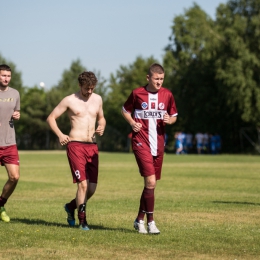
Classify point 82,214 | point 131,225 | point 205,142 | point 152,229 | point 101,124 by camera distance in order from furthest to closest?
point 205,142 < point 131,225 < point 101,124 < point 82,214 < point 152,229

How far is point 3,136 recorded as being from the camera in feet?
39.5

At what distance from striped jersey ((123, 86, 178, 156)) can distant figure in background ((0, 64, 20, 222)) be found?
2.57 metres

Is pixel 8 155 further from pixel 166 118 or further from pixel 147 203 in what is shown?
pixel 166 118

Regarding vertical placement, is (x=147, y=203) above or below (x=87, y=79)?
below

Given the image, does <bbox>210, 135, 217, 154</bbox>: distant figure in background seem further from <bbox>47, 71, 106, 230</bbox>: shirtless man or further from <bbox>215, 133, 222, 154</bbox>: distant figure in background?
<bbox>47, 71, 106, 230</bbox>: shirtless man

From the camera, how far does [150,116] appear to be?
10.3 metres

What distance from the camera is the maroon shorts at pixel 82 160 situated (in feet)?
35.6

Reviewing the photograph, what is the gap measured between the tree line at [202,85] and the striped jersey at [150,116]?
5039 centimetres

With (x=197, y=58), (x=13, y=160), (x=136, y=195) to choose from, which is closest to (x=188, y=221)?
(x=13, y=160)

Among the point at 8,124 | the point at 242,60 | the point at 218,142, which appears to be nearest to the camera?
the point at 8,124

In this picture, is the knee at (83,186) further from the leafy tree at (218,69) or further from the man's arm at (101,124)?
the leafy tree at (218,69)

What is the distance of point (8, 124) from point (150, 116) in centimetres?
286

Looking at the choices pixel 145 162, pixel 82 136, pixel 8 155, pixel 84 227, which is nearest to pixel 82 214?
pixel 84 227

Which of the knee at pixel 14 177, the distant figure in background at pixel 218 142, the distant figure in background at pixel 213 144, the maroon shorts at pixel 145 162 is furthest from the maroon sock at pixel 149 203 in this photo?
the distant figure in background at pixel 218 142
